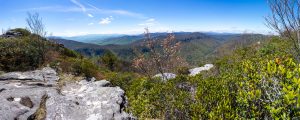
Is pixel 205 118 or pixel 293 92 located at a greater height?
pixel 293 92

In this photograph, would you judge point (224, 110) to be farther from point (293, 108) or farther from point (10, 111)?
point (10, 111)

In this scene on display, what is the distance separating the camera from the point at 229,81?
311 inches

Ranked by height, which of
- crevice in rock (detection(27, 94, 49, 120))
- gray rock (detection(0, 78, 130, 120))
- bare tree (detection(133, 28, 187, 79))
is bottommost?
crevice in rock (detection(27, 94, 49, 120))

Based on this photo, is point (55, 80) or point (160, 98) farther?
point (55, 80)

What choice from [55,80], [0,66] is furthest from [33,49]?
[55,80]

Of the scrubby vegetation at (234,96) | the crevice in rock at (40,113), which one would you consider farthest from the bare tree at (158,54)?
the crevice in rock at (40,113)

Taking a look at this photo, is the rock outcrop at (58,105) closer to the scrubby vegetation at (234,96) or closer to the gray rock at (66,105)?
the gray rock at (66,105)

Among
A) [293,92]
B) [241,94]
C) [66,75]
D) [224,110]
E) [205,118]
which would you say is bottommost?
[66,75]

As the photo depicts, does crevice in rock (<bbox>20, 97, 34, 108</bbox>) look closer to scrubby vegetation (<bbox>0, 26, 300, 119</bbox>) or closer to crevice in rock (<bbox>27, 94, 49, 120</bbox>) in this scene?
crevice in rock (<bbox>27, 94, 49, 120</bbox>)

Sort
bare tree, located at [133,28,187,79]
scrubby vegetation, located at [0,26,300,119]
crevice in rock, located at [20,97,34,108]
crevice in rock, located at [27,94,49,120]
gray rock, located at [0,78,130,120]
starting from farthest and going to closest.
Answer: bare tree, located at [133,28,187,79] < crevice in rock, located at [20,97,34,108] < crevice in rock, located at [27,94,49,120] < gray rock, located at [0,78,130,120] < scrubby vegetation, located at [0,26,300,119]

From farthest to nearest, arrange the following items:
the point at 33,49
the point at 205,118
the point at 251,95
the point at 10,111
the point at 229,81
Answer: the point at 33,49 → the point at 10,111 → the point at 229,81 → the point at 205,118 → the point at 251,95

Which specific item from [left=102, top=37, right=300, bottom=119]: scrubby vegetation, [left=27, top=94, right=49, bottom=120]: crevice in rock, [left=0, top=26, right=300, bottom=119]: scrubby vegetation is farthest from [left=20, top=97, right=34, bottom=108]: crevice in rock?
[left=102, top=37, right=300, bottom=119]: scrubby vegetation

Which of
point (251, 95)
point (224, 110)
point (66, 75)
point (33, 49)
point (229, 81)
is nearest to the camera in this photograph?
point (251, 95)

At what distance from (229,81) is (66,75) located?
1535 cm
